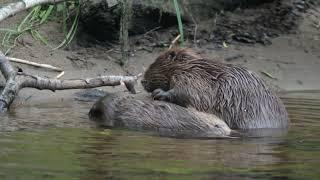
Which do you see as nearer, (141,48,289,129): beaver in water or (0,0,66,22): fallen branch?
(141,48,289,129): beaver in water

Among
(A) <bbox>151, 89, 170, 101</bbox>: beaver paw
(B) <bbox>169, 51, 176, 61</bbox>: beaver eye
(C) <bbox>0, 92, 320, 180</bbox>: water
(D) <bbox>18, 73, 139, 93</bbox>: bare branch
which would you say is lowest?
(A) <bbox>151, 89, 170, 101</bbox>: beaver paw

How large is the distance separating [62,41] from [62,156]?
15.1 ft

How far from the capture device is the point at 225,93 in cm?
586

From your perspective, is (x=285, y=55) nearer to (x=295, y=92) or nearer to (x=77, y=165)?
(x=295, y=92)

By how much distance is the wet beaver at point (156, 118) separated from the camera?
5.27 m

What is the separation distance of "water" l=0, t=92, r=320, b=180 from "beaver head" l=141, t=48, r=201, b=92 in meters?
1.24

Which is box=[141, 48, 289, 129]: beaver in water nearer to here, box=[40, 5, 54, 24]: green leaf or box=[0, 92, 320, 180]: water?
box=[0, 92, 320, 180]: water

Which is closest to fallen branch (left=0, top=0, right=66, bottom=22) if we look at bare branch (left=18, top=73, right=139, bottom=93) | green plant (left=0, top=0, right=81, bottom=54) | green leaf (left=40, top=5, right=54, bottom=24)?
bare branch (left=18, top=73, right=139, bottom=93)

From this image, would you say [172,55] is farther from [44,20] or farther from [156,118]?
[44,20]

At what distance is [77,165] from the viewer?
142 inches

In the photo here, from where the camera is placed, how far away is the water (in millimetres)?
3441

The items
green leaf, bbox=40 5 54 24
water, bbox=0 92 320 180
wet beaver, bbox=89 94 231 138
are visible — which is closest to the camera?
water, bbox=0 92 320 180

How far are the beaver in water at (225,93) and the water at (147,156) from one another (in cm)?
38

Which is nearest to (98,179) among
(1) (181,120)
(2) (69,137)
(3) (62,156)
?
(3) (62,156)
